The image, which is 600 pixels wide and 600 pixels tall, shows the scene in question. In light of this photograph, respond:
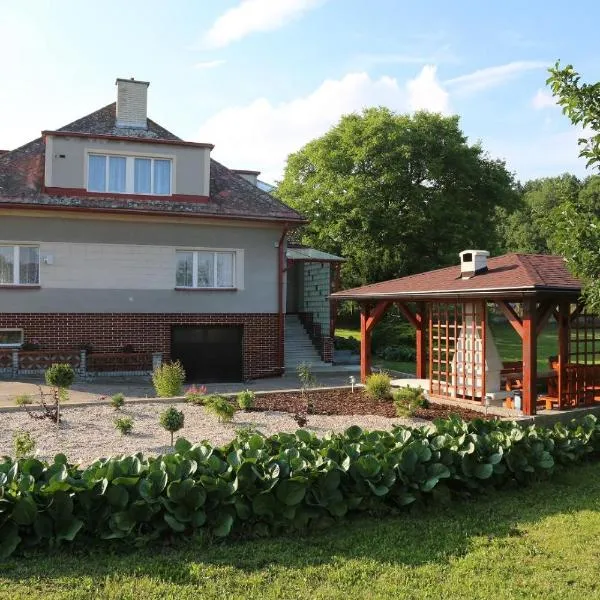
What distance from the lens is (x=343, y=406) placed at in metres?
12.0

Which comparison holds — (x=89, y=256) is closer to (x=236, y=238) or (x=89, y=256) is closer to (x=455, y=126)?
(x=236, y=238)

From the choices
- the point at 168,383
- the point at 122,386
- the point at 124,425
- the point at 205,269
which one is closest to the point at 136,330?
the point at 122,386

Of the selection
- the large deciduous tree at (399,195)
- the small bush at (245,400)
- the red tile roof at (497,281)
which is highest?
the large deciduous tree at (399,195)

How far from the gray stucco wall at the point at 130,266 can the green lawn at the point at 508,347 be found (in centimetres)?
574

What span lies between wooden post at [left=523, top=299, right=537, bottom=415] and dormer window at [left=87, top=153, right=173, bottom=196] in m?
10.7

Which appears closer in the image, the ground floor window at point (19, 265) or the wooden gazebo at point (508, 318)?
the wooden gazebo at point (508, 318)

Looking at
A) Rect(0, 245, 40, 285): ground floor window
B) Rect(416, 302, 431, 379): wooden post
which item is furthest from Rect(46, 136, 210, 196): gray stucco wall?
Rect(416, 302, 431, 379): wooden post

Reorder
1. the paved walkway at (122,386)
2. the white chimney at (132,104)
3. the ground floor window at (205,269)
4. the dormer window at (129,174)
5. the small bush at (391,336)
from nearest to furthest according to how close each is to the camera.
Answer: the paved walkway at (122,386), the dormer window at (129,174), the ground floor window at (205,269), the white chimney at (132,104), the small bush at (391,336)

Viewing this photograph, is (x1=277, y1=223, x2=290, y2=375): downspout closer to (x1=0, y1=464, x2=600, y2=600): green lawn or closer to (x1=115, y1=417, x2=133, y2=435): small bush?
(x1=115, y1=417, x2=133, y2=435): small bush

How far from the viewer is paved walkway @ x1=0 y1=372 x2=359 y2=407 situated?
13211 millimetres

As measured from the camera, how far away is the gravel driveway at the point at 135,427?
846cm

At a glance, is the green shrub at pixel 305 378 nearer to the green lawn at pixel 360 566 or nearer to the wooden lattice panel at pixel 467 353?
the wooden lattice panel at pixel 467 353

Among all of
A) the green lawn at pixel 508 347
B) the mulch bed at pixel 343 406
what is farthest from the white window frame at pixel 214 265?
the green lawn at pixel 508 347

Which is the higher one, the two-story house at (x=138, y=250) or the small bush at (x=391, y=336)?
the two-story house at (x=138, y=250)
